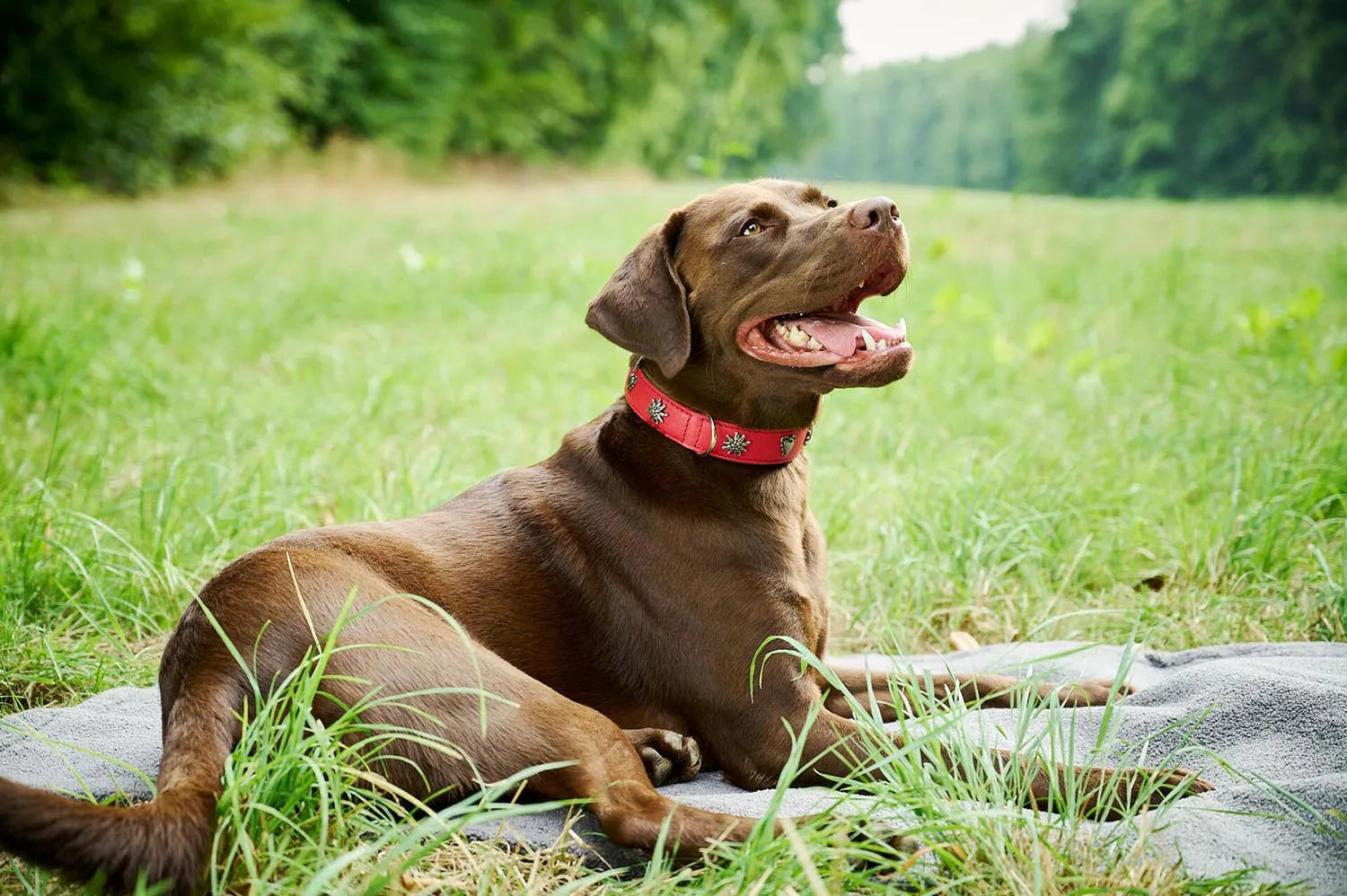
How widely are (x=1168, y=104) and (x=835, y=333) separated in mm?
39634

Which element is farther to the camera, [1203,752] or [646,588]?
[646,588]

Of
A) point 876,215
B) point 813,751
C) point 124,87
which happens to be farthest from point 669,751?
point 124,87

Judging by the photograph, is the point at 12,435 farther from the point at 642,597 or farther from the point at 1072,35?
the point at 1072,35

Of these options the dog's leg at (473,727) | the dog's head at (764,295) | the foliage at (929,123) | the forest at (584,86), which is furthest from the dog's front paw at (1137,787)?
the foliage at (929,123)

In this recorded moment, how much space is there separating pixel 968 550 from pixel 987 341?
11.0 ft

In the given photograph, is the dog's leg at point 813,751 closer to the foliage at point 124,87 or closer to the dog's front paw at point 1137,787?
the dog's front paw at point 1137,787

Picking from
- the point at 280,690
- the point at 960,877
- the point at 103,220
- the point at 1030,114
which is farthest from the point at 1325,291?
the point at 1030,114

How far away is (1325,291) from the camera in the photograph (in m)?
8.02

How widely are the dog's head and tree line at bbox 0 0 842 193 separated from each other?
304cm

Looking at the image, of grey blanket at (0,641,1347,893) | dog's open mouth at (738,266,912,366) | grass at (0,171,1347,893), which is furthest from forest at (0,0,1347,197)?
grey blanket at (0,641,1347,893)

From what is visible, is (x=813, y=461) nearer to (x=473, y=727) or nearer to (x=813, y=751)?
(x=813, y=751)

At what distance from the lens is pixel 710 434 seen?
243 cm

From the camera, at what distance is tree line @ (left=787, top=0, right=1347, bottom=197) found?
28.7m

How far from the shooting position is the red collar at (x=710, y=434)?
96.0 inches
